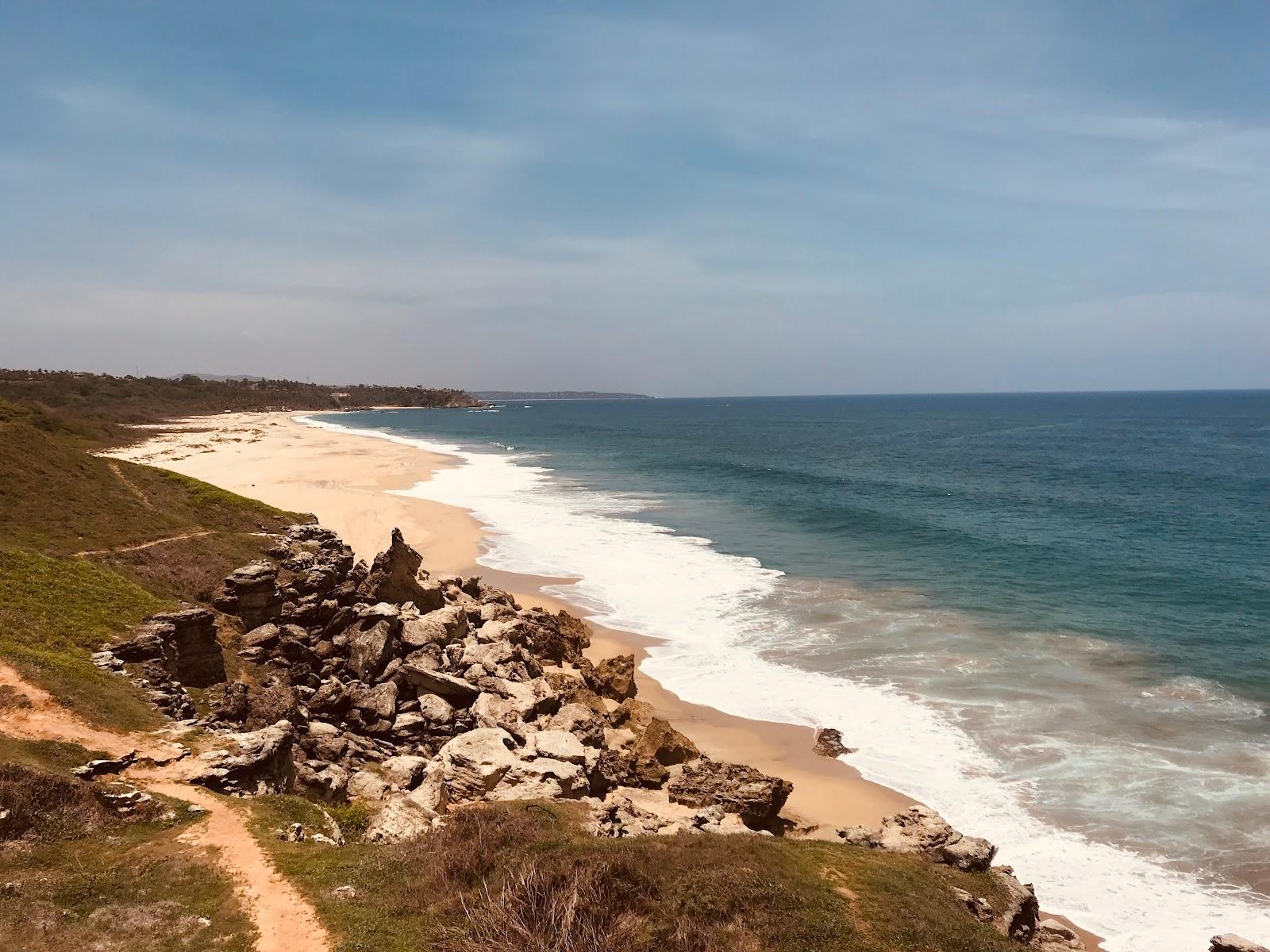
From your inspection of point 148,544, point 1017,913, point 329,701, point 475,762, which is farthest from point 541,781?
point 148,544

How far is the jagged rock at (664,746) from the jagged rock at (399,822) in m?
6.55

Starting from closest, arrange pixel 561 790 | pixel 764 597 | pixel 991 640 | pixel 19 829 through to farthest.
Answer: pixel 19 829
pixel 561 790
pixel 991 640
pixel 764 597


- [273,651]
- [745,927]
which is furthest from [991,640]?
[273,651]

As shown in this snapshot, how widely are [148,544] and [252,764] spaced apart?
15071 mm

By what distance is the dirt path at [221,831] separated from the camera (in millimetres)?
10016

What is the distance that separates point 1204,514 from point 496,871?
5988cm

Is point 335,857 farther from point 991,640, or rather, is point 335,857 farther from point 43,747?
point 991,640

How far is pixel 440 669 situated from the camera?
71.8 feet

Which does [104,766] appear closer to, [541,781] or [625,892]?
[541,781]

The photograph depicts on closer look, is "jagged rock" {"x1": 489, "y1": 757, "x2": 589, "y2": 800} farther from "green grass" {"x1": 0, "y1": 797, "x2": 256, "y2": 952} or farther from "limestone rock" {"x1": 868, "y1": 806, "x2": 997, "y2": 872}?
"limestone rock" {"x1": 868, "y1": 806, "x2": 997, "y2": 872}

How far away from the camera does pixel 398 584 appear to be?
2806 centimetres

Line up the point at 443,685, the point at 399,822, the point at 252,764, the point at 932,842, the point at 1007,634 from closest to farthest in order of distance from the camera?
the point at 399,822 < the point at 252,764 < the point at 932,842 < the point at 443,685 < the point at 1007,634

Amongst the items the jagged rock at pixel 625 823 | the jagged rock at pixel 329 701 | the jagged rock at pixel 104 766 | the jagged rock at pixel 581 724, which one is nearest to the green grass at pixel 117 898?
the jagged rock at pixel 104 766

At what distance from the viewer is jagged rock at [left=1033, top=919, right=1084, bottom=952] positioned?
41.4ft
